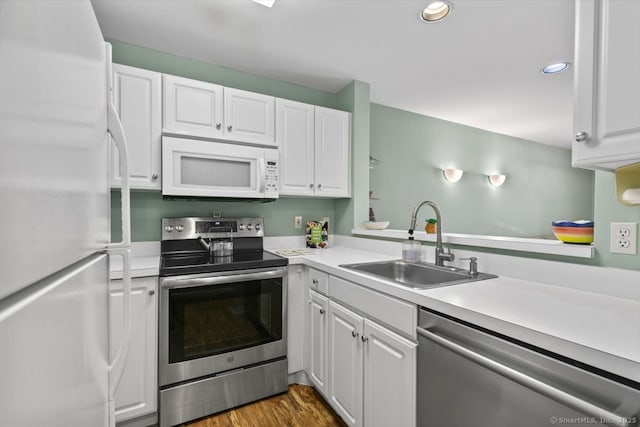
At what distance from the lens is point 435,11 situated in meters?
1.85

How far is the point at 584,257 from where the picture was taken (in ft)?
4.02

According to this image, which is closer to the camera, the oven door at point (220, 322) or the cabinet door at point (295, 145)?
the oven door at point (220, 322)

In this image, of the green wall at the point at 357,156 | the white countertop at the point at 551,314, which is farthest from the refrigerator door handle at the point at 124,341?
the green wall at the point at 357,156

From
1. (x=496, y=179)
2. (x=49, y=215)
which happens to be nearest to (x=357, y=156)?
(x=49, y=215)

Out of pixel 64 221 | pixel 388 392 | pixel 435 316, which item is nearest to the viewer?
pixel 64 221

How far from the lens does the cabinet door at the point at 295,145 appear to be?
2.44 m

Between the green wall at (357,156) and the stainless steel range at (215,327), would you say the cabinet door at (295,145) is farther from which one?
the stainless steel range at (215,327)

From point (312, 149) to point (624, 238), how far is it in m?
2.01

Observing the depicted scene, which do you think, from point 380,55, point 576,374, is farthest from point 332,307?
point 380,55

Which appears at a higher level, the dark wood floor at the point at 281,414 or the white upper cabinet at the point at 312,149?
the white upper cabinet at the point at 312,149

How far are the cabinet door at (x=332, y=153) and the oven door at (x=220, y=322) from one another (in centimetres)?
98

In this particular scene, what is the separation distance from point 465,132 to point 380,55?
2402 mm

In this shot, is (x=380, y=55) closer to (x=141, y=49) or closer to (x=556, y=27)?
(x=556, y=27)

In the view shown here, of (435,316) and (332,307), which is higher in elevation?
(435,316)
